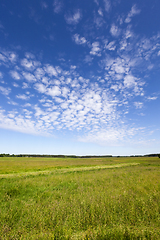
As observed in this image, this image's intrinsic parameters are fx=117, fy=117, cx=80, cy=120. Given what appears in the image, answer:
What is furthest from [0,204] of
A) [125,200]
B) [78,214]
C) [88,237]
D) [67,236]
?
[125,200]

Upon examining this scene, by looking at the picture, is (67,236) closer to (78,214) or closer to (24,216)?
(78,214)

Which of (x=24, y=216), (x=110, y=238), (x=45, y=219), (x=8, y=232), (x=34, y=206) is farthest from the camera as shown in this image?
(x=34, y=206)

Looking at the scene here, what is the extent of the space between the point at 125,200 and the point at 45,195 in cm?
673

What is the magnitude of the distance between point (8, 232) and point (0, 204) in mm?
4421

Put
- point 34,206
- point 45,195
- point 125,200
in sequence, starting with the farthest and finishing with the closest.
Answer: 1. point 45,195
2. point 125,200
3. point 34,206

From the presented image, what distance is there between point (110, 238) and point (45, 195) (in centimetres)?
742

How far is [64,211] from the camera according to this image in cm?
721

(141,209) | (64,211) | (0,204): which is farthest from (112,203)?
(0,204)

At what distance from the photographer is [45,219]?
6422 mm

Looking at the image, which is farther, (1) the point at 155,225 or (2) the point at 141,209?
(2) the point at 141,209

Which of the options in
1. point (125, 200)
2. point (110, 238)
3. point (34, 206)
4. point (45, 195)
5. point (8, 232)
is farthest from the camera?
point (45, 195)

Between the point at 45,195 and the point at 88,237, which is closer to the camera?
the point at 88,237

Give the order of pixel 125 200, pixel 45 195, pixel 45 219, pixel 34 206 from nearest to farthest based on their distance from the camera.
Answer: pixel 45 219 → pixel 34 206 → pixel 125 200 → pixel 45 195

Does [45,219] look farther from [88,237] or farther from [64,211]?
[88,237]
